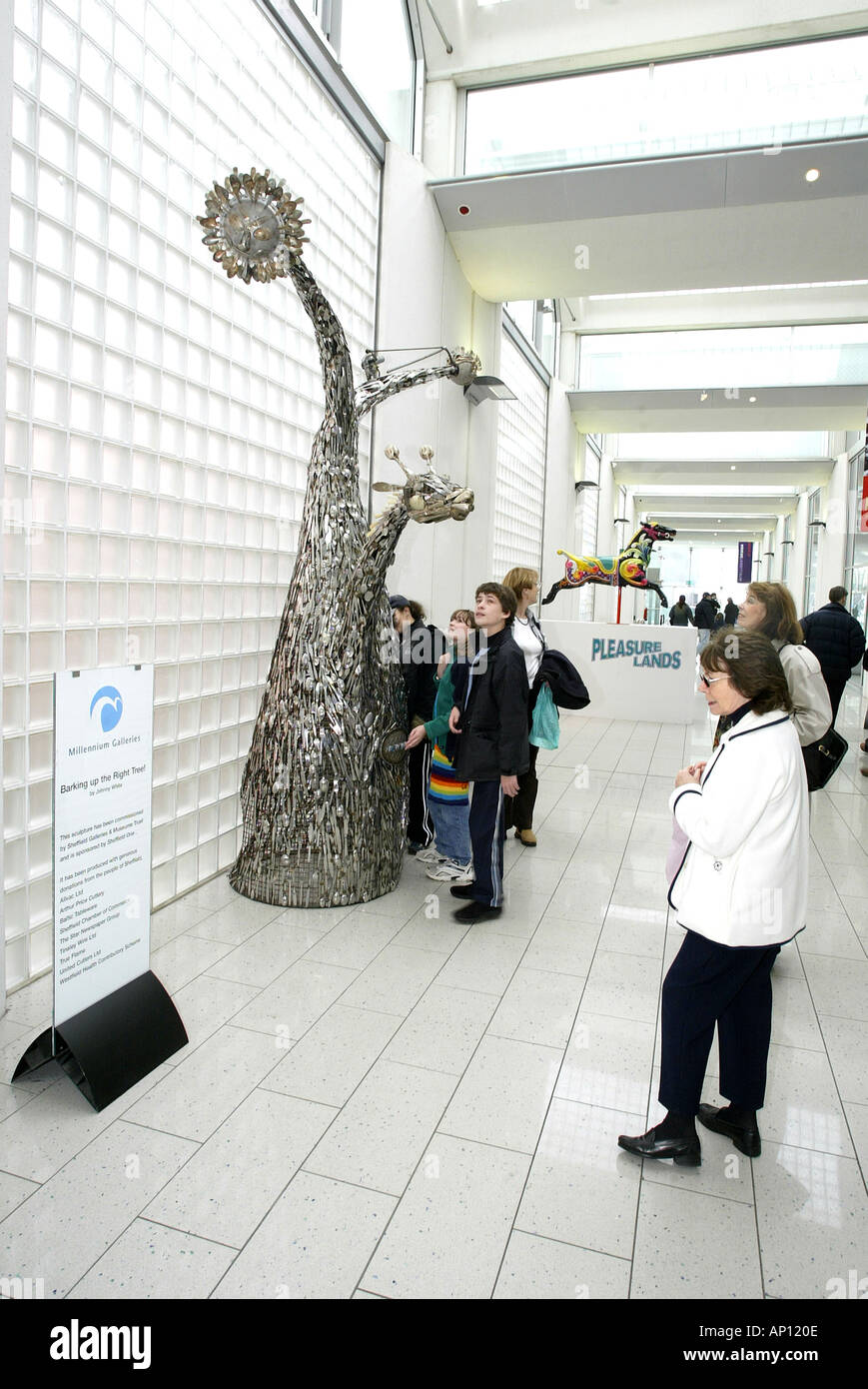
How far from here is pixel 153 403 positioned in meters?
3.39

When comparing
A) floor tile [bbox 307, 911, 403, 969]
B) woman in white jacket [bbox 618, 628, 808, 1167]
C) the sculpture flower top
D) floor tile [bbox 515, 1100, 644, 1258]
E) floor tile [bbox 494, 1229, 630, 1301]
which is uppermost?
the sculpture flower top

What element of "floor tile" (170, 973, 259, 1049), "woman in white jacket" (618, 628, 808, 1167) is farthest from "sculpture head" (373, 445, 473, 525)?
"floor tile" (170, 973, 259, 1049)

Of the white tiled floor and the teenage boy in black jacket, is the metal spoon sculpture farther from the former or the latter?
the teenage boy in black jacket

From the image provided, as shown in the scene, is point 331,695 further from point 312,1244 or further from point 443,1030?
point 312,1244

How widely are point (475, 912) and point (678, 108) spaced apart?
618cm

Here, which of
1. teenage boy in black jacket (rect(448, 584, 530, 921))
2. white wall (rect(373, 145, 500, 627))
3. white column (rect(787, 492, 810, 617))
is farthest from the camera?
white column (rect(787, 492, 810, 617))

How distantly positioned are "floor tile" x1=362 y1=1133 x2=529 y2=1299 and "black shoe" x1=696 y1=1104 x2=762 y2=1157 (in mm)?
537

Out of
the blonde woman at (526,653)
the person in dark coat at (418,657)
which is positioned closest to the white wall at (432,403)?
the blonde woman at (526,653)

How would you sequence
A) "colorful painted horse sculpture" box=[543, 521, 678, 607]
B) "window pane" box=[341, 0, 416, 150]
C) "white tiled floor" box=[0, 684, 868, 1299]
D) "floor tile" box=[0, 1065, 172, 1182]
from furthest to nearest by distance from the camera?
"colorful painted horse sculpture" box=[543, 521, 678, 607] → "window pane" box=[341, 0, 416, 150] → "floor tile" box=[0, 1065, 172, 1182] → "white tiled floor" box=[0, 684, 868, 1299]

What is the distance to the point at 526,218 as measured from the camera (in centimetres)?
645

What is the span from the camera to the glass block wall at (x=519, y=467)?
992cm

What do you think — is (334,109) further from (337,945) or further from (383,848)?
(337,945)

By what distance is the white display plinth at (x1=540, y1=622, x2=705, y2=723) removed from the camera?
9.83 m

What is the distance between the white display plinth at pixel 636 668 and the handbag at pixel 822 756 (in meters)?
6.28
